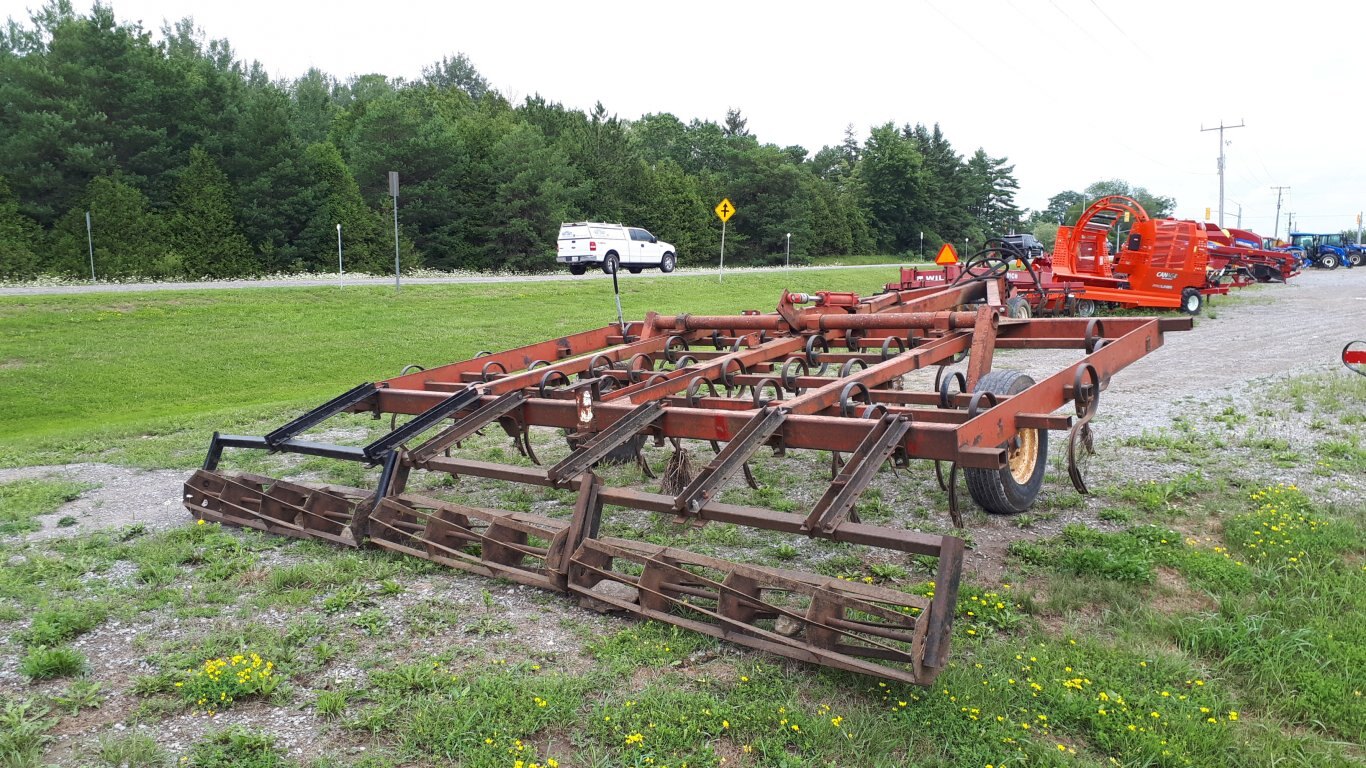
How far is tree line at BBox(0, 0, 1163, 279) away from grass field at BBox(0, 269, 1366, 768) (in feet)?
105

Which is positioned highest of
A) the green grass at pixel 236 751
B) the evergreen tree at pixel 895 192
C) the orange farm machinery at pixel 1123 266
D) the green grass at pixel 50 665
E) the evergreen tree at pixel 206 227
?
the evergreen tree at pixel 895 192

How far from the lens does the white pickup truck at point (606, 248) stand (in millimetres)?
31125

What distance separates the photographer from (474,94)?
8419 cm

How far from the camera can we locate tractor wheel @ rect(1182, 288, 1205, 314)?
1906 centimetres

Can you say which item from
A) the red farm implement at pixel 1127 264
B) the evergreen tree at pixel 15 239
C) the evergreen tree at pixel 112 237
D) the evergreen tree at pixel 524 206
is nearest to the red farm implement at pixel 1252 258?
the red farm implement at pixel 1127 264

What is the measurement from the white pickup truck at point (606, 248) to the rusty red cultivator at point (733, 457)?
2335cm

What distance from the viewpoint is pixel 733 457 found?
3971 mm

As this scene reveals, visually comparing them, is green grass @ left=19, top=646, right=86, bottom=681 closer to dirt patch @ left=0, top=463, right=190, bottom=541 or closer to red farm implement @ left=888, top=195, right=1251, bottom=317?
dirt patch @ left=0, top=463, right=190, bottom=541

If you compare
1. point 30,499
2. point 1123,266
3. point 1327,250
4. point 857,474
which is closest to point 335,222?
point 1123,266

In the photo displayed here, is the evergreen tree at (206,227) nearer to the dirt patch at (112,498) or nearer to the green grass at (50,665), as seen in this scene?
the dirt patch at (112,498)

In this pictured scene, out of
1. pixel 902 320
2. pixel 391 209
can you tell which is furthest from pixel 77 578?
pixel 391 209

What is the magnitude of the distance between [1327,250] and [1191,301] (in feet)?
110

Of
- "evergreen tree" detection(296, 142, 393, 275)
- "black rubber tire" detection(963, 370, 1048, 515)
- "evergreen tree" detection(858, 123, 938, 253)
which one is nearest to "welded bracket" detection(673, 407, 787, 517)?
"black rubber tire" detection(963, 370, 1048, 515)

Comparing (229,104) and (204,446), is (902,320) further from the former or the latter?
(229,104)
